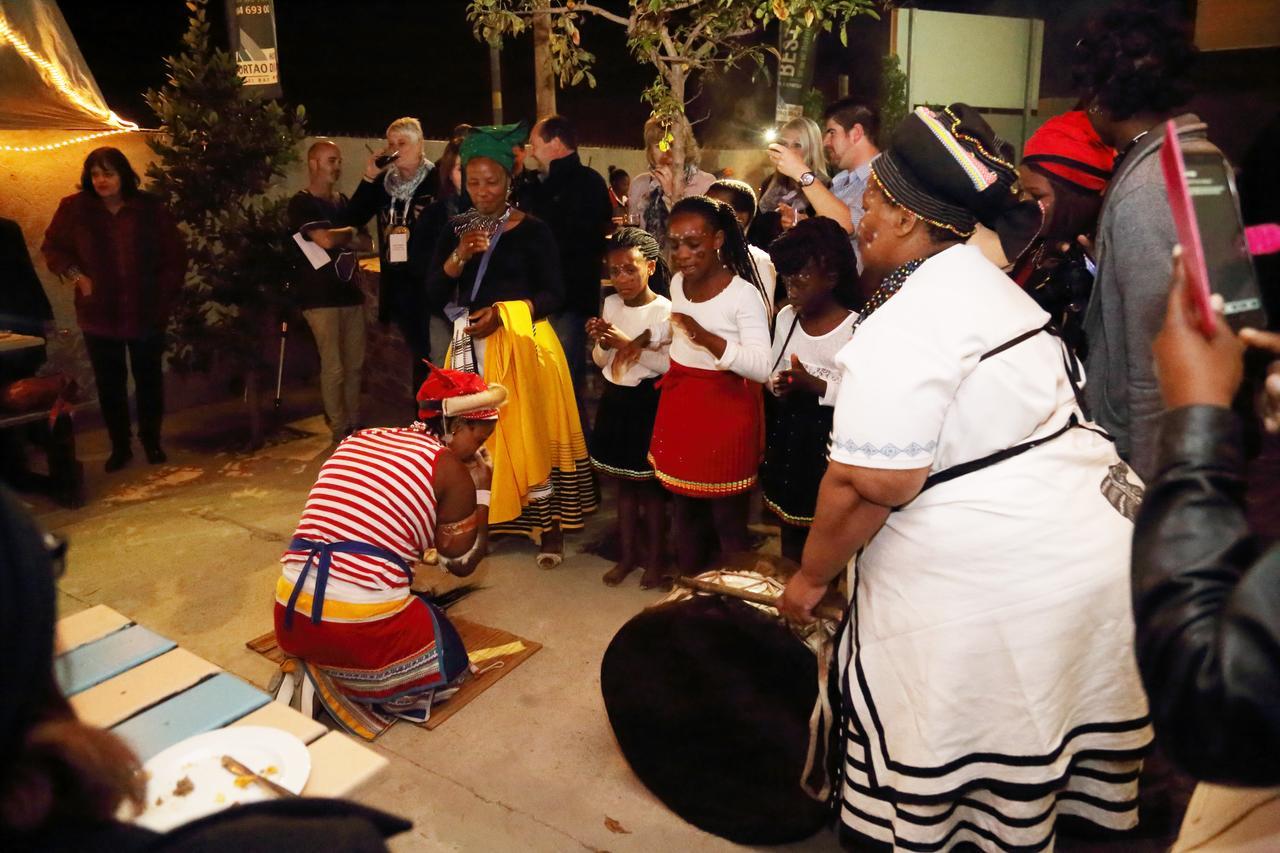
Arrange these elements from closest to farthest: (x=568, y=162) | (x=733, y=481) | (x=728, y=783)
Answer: (x=728, y=783)
(x=733, y=481)
(x=568, y=162)

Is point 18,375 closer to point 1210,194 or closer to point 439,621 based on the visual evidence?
point 439,621

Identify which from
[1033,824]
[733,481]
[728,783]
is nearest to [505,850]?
[728,783]

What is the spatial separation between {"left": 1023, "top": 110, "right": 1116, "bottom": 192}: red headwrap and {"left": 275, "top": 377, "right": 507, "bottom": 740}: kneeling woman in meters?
2.30

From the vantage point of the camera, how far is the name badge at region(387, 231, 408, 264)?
5.89m

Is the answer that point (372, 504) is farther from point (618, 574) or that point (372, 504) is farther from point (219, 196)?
point (219, 196)

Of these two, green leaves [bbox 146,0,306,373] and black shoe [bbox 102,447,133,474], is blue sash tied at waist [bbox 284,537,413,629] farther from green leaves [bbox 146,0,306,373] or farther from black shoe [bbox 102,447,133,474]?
green leaves [bbox 146,0,306,373]

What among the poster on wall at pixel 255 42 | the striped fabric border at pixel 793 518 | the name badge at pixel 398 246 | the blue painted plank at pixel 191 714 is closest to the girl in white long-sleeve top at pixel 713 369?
the striped fabric border at pixel 793 518

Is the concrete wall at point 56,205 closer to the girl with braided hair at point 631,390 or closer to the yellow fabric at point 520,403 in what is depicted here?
the yellow fabric at point 520,403

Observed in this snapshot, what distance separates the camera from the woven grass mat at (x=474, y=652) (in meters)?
3.46

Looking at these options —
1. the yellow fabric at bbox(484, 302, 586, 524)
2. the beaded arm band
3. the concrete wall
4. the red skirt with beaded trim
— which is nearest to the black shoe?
the concrete wall

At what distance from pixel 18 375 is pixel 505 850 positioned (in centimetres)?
474

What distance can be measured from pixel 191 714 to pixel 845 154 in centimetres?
350

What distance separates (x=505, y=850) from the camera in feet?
8.98

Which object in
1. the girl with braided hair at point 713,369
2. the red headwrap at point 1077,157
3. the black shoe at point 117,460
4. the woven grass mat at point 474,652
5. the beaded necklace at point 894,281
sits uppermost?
the red headwrap at point 1077,157
